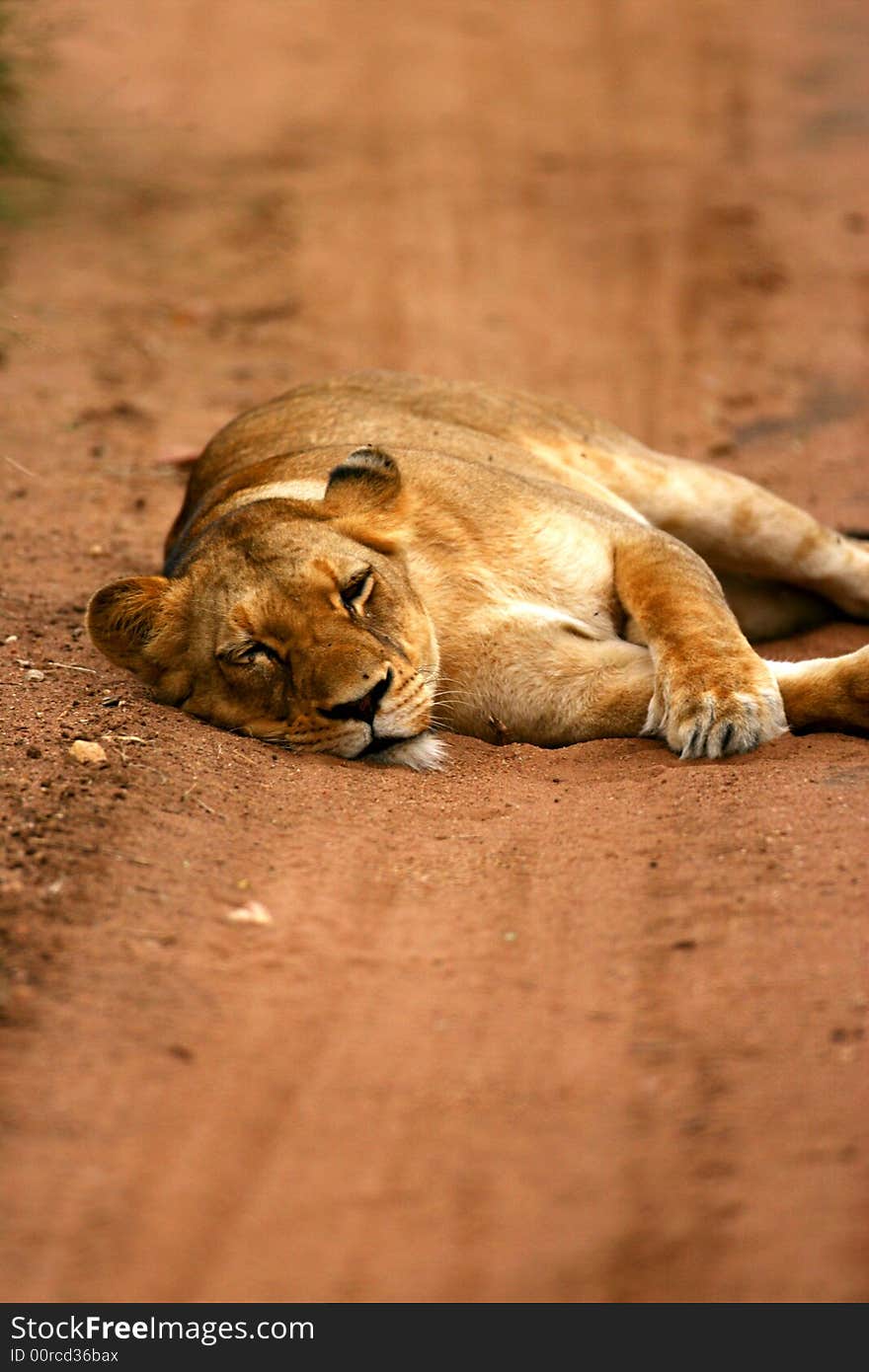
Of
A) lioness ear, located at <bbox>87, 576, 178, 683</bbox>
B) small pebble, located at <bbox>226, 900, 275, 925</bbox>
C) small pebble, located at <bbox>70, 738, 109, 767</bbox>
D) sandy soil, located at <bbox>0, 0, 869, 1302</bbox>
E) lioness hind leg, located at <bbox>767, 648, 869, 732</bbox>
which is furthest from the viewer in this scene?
lioness ear, located at <bbox>87, 576, 178, 683</bbox>

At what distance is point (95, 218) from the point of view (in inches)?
440

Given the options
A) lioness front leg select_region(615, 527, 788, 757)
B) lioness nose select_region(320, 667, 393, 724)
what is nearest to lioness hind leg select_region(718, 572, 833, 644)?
lioness front leg select_region(615, 527, 788, 757)

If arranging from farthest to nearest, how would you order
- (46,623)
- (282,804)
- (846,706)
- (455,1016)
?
(46,623) < (846,706) < (282,804) < (455,1016)

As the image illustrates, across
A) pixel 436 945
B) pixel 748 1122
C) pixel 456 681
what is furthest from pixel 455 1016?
pixel 456 681

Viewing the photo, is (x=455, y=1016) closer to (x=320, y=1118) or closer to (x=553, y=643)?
(x=320, y=1118)

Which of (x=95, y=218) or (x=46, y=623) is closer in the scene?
(x=46, y=623)

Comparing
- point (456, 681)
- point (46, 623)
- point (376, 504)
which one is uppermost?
point (376, 504)

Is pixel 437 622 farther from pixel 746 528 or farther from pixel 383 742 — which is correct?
pixel 746 528

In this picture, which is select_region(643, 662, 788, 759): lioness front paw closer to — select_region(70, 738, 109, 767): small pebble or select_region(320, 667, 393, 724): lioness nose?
select_region(320, 667, 393, 724): lioness nose

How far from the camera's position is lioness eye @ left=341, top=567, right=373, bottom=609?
4.25 m

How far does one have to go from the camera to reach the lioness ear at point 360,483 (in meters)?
4.50

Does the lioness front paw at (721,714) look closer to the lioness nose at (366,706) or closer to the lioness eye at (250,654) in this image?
the lioness nose at (366,706)

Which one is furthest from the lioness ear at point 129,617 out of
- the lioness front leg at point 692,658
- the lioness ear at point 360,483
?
the lioness front leg at point 692,658
